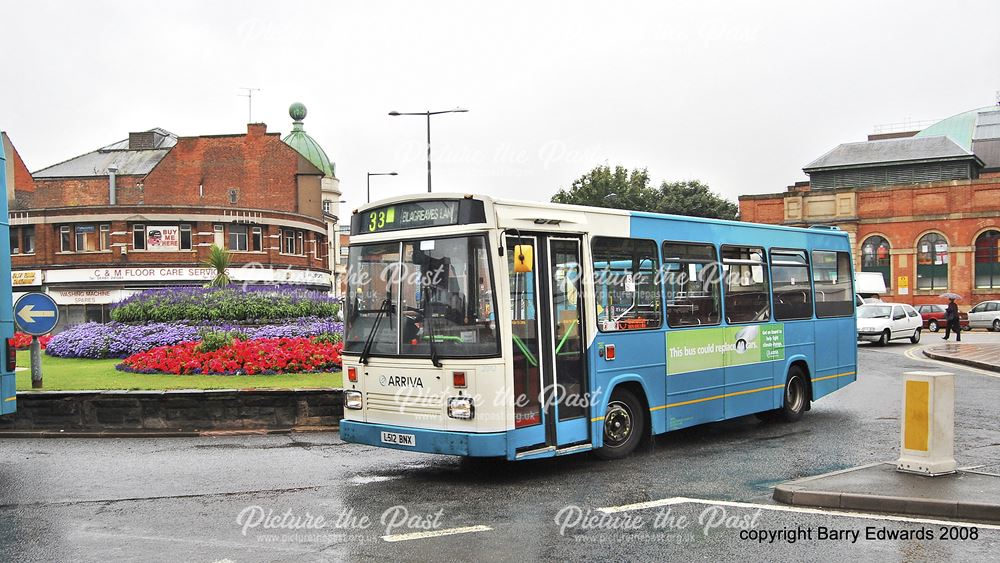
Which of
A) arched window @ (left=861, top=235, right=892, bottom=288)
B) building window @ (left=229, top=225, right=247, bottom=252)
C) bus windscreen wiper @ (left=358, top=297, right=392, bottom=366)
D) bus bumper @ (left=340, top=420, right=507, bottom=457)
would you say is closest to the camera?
bus bumper @ (left=340, top=420, right=507, bottom=457)

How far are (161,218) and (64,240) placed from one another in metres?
6.39

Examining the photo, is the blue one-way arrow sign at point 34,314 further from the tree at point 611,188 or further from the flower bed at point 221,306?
the tree at point 611,188

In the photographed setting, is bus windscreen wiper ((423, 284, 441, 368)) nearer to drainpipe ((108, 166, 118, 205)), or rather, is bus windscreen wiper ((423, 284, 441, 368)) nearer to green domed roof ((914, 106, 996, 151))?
drainpipe ((108, 166, 118, 205))

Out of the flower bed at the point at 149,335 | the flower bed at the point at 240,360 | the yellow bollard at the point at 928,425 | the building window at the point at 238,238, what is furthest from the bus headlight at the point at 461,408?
the building window at the point at 238,238

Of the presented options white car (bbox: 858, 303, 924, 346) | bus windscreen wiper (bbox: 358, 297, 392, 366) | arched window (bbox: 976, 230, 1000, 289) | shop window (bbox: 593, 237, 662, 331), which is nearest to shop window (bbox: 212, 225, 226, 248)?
white car (bbox: 858, 303, 924, 346)

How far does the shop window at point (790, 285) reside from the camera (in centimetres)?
1350

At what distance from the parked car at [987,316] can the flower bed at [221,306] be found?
39758 millimetres

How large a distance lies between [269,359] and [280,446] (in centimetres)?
524

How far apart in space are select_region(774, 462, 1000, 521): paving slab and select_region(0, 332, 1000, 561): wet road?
29 cm

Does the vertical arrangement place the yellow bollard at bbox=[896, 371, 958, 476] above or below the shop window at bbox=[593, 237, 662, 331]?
below

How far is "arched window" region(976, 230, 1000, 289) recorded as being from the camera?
60.1m

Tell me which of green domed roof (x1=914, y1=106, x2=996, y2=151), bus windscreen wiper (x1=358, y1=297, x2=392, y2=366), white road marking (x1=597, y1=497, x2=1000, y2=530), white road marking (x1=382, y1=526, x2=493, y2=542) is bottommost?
white road marking (x1=597, y1=497, x2=1000, y2=530)

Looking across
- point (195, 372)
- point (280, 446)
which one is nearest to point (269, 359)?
point (195, 372)

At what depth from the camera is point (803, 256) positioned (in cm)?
1425
